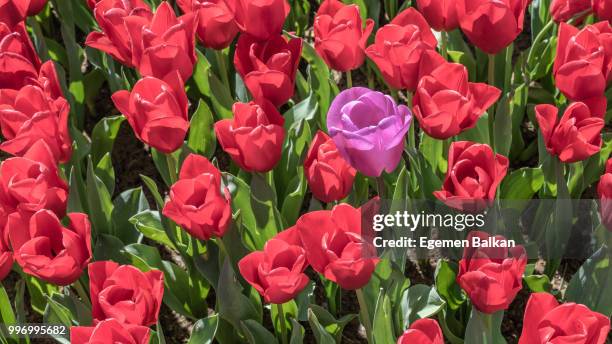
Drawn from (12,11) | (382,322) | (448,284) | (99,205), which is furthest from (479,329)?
(12,11)

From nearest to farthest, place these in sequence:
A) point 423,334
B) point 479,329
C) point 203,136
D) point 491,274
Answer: point 423,334
point 491,274
point 479,329
point 203,136

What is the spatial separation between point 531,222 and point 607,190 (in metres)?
0.52

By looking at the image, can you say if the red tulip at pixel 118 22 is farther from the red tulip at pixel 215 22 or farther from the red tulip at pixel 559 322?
the red tulip at pixel 559 322

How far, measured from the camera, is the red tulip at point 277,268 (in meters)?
1.46

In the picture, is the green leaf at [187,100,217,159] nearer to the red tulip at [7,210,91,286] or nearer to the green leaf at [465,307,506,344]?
the red tulip at [7,210,91,286]

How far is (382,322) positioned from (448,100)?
1.29 ft

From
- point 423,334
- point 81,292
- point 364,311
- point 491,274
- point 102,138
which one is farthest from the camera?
point 102,138

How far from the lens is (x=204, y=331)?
5.66ft

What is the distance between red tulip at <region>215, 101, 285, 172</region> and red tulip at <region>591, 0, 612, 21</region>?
732 millimetres

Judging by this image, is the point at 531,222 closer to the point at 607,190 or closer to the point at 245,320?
the point at 607,190

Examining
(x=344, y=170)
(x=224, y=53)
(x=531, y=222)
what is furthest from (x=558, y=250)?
(x=224, y=53)

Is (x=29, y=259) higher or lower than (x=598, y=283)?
higher

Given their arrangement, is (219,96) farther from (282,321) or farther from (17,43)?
(282,321)

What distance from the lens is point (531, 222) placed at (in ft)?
6.83
